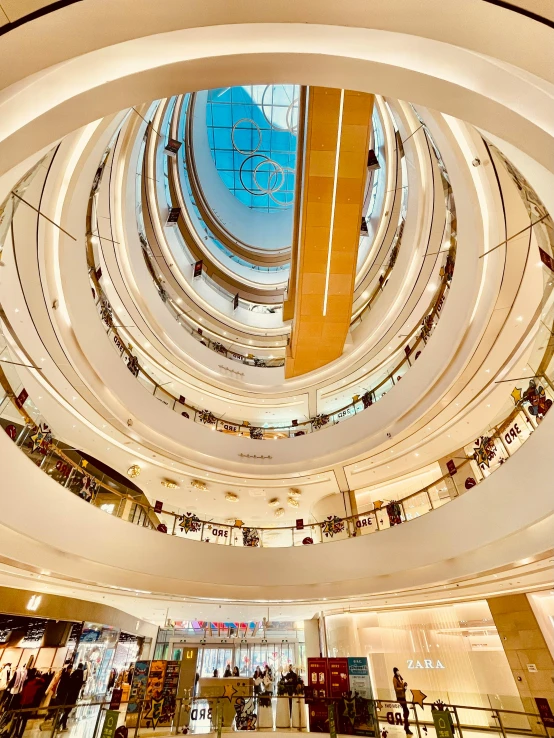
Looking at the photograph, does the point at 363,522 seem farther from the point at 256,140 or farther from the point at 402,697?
the point at 256,140

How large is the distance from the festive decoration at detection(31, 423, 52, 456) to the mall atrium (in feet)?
0.14

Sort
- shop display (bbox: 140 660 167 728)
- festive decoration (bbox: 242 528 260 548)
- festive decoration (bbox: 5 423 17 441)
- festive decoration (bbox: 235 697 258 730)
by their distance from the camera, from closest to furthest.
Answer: festive decoration (bbox: 5 423 17 441) < shop display (bbox: 140 660 167 728) < festive decoration (bbox: 235 697 258 730) < festive decoration (bbox: 242 528 260 548)

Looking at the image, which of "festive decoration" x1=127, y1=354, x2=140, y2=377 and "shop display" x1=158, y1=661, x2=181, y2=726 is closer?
"shop display" x1=158, y1=661, x2=181, y2=726

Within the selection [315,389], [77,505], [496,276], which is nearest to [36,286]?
[77,505]

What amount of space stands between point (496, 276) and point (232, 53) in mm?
6073

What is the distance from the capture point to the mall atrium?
225cm

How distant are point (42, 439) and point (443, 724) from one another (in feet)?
28.0

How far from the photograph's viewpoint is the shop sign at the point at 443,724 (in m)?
5.88

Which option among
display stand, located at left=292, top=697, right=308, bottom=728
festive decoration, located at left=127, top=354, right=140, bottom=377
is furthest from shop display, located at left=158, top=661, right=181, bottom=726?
festive decoration, located at left=127, top=354, right=140, bottom=377

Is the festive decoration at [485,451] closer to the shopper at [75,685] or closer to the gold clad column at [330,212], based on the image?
the gold clad column at [330,212]

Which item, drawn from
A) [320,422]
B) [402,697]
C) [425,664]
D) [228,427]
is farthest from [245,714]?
[320,422]

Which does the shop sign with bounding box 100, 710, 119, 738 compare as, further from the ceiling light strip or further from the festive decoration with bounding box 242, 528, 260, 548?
the ceiling light strip

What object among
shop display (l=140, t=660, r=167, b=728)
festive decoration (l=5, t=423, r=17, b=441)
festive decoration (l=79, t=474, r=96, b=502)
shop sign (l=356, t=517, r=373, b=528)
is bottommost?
shop display (l=140, t=660, r=167, b=728)

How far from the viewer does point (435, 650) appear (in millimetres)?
9812
